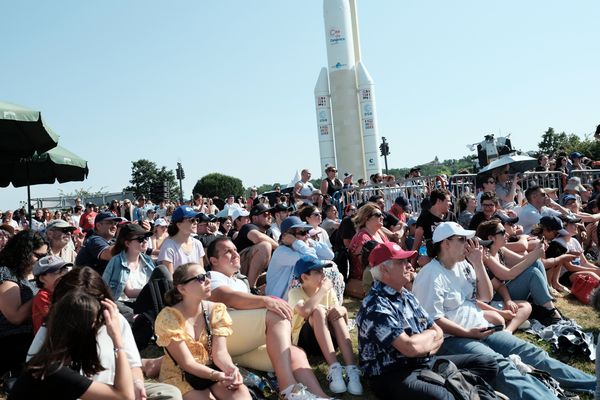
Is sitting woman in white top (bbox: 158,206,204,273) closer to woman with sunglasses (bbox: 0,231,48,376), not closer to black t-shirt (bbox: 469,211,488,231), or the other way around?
woman with sunglasses (bbox: 0,231,48,376)

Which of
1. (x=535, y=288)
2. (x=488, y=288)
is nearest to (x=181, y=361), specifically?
(x=488, y=288)

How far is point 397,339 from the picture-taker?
14.8 feet

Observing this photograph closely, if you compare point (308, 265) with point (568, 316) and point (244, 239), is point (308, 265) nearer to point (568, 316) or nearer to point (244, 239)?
point (244, 239)

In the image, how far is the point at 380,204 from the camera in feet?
34.0

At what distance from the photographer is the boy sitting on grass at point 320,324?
5.12m

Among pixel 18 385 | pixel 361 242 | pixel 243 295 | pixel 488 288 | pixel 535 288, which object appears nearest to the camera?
pixel 18 385

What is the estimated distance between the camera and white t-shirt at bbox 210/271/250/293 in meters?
5.24

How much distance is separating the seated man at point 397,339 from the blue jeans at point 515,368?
0.51 ft

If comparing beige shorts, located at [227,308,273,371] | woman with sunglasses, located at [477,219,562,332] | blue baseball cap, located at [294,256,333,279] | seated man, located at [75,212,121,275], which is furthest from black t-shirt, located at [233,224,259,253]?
woman with sunglasses, located at [477,219,562,332]

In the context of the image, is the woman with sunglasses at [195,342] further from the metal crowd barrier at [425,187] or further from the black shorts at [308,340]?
the metal crowd barrier at [425,187]

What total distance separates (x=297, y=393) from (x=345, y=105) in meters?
30.3

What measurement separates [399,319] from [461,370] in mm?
693

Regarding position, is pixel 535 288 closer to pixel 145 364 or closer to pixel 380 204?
pixel 380 204

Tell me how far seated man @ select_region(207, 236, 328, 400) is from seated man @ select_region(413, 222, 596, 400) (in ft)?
4.35
